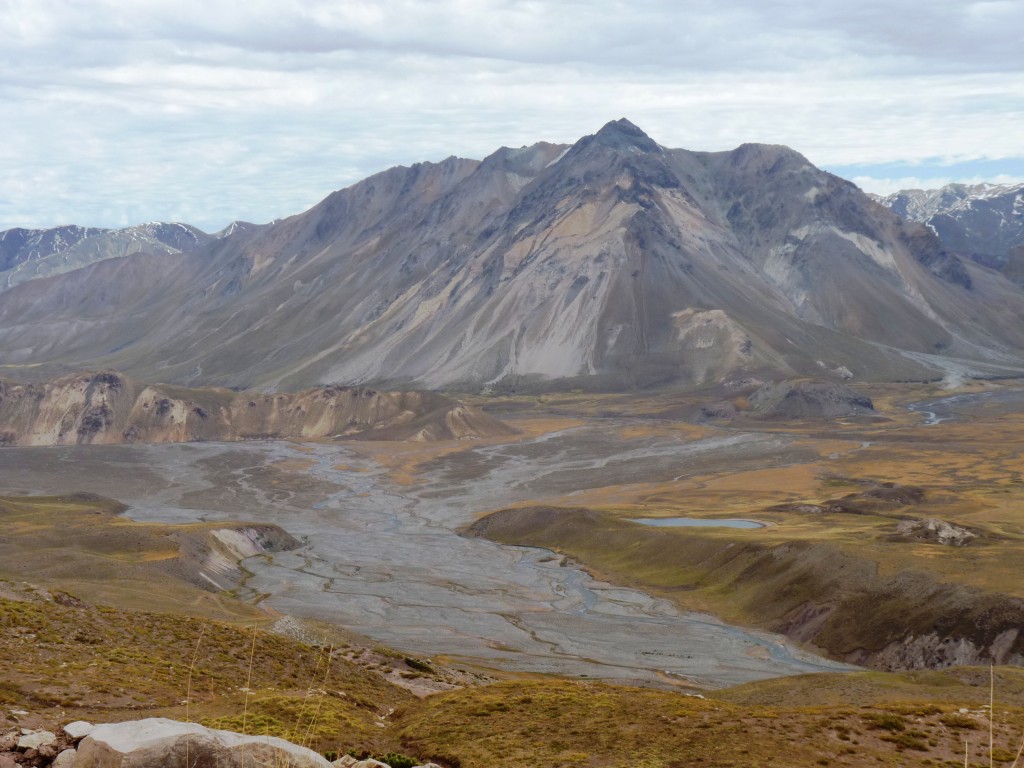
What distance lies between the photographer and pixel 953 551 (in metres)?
86.4

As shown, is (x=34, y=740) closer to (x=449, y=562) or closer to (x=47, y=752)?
(x=47, y=752)

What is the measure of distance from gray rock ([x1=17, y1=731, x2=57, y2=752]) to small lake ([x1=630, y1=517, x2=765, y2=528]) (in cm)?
9794

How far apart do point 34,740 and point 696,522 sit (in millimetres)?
108643

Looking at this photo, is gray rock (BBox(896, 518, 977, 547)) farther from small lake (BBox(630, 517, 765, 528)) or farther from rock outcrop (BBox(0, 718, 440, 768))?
rock outcrop (BBox(0, 718, 440, 768))

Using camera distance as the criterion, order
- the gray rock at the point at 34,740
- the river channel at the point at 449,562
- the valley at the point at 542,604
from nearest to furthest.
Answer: the gray rock at the point at 34,740
the valley at the point at 542,604
the river channel at the point at 449,562

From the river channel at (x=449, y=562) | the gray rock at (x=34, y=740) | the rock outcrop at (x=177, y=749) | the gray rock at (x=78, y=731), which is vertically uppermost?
the rock outcrop at (x=177, y=749)

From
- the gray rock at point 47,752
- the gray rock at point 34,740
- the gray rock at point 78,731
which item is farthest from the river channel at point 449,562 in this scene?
the gray rock at point 47,752

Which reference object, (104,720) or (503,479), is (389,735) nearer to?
(104,720)

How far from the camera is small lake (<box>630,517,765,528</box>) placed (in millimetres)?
119300

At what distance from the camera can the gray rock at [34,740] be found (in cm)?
2167

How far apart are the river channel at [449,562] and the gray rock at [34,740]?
43954 mm

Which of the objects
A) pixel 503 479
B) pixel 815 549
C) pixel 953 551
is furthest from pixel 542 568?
pixel 503 479

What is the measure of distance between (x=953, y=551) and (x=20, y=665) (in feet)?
244

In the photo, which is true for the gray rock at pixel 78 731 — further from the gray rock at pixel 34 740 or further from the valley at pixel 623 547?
the valley at pixel 623 547
